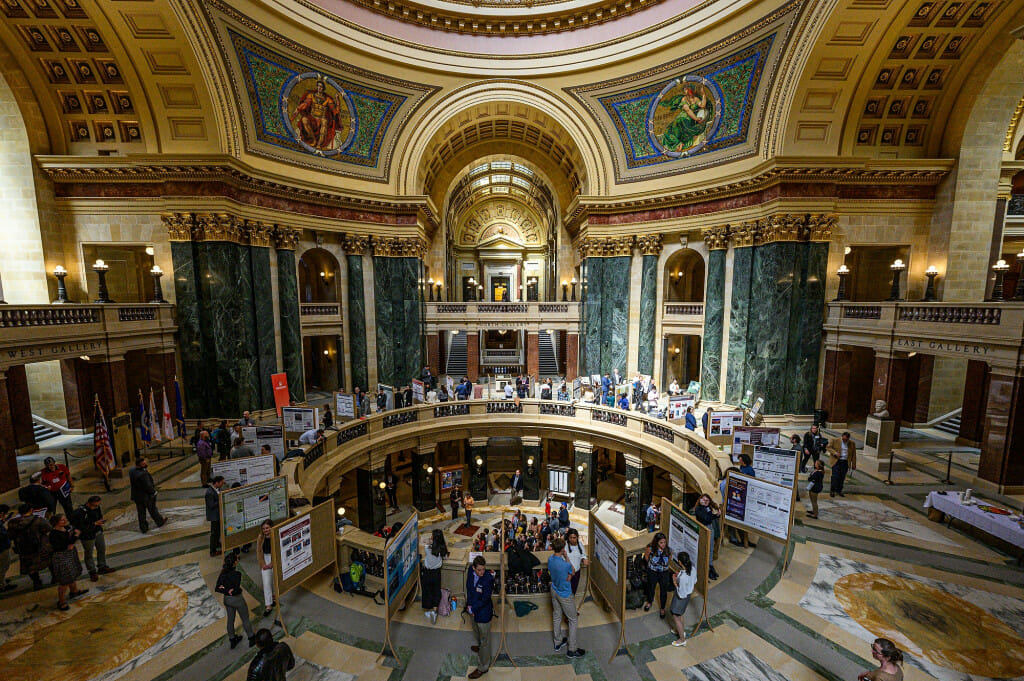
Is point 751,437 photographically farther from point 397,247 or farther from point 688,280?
point 397,247

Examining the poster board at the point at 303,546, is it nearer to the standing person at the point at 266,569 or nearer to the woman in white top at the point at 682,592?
the standing person at the point at 266,569

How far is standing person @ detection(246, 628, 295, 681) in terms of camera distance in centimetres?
391

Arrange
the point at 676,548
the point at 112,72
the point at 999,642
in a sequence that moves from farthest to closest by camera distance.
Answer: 1. the point at 112,72
2. the point at 676,548
3. the point at 999,642

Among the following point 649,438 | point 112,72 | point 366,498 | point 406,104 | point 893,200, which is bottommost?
point 366,498

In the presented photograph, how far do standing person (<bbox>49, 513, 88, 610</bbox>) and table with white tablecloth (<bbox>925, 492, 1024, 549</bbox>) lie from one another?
14767 mm

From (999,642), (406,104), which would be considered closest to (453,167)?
(406,104)

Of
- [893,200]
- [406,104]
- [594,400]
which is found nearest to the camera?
[893,200]

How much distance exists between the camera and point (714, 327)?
17.1 m

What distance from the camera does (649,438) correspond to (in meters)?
13.6

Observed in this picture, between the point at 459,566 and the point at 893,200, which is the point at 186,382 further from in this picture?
the point at 893,200

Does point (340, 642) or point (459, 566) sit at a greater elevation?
point (459, 566)

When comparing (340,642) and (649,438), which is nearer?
(340,642)

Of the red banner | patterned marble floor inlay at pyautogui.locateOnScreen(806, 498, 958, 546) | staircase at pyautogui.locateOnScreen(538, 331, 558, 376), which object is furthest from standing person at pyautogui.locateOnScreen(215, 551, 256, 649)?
staircase at pyautogui.locateOnScreen(538, 331, 558, 376)

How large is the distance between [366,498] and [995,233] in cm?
2425
